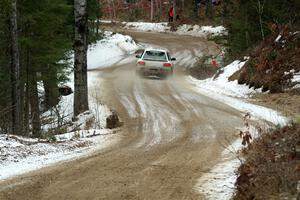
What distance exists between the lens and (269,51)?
1933 cm

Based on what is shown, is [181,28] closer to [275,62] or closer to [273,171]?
[275,62]

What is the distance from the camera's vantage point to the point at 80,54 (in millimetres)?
14508

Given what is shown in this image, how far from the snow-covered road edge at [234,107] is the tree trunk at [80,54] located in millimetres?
4626

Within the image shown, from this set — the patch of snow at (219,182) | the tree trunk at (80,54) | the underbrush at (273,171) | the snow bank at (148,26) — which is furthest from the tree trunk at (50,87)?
the snow bank at (148,26)

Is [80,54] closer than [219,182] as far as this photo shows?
No

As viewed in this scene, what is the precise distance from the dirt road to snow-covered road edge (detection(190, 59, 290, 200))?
17cm

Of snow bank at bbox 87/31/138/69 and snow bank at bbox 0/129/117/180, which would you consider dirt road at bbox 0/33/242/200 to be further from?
snow bank at bbox 87/31/138/69

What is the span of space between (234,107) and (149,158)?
7.23 m

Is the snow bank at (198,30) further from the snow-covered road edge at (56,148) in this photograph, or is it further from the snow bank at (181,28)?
the snow-covered road edge at (56,148)

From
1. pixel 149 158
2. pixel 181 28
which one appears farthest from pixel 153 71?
pixel 181 28

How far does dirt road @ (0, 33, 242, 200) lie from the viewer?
6582 millimetres

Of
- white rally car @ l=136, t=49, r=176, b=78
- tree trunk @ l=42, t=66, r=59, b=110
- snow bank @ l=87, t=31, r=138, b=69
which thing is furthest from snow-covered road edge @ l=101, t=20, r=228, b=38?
tree trunk @ l=42, t=66, r=59, b=110

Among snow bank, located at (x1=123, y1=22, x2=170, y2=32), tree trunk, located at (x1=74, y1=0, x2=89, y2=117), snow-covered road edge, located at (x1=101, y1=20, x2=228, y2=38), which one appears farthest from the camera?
snow bank, located at (x1=123, y1=22, x2=170, y2=32)

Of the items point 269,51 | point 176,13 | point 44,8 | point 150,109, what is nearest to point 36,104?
point 44,8
